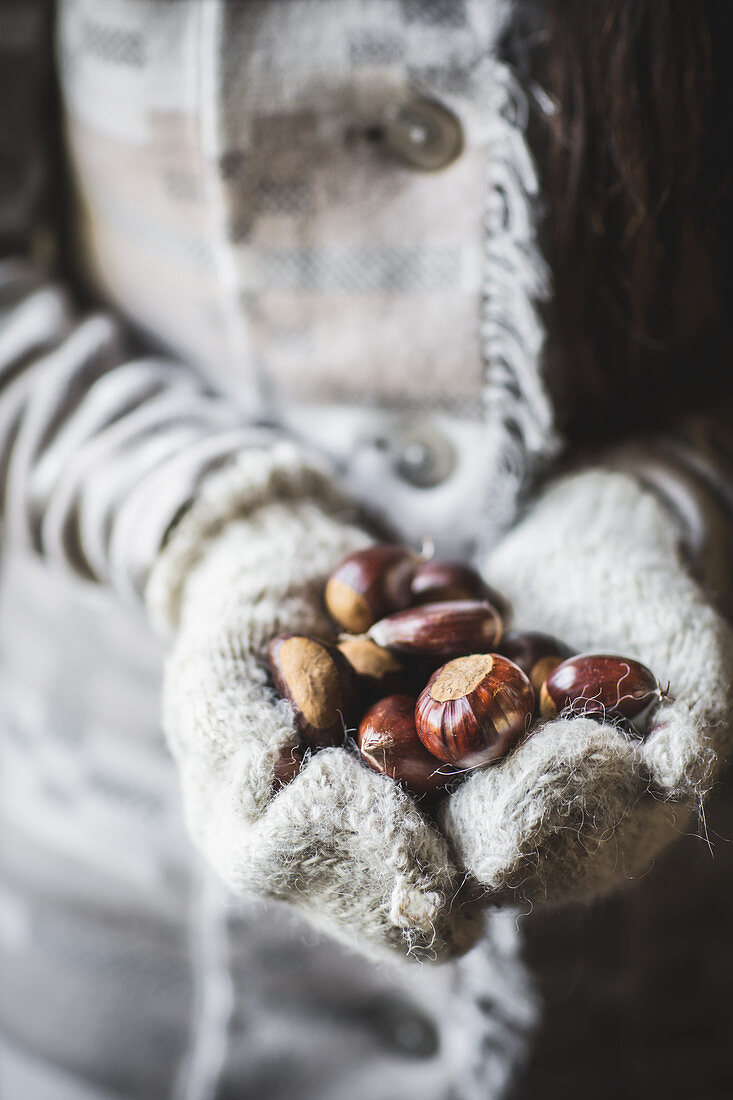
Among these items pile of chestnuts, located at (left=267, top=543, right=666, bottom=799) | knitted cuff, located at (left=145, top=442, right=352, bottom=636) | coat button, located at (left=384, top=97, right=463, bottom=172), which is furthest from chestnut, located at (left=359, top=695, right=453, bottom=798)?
coat button, located at (left=384, top=97, right=463, bottom=172)

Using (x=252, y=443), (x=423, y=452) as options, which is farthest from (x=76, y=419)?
(x=423, y=452)

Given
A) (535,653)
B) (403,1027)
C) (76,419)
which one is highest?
(76,419)

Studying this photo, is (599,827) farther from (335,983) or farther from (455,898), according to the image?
(335,983)

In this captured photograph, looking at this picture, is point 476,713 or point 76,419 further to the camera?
point 76,419

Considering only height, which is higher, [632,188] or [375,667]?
[632,188]

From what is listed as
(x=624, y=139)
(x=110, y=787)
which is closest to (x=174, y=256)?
(x=624, y=139)

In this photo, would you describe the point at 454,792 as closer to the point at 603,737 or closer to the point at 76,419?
the point at 603,737

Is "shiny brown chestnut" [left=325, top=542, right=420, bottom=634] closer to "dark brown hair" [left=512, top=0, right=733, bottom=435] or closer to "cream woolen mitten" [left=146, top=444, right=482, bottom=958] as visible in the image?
"cream woolen mitten" [left=146, top=444, right=482, bottom=958]

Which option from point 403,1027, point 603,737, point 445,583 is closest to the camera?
point 603,737

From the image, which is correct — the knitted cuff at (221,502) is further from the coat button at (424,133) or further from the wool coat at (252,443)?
the coat button at (424,133)
